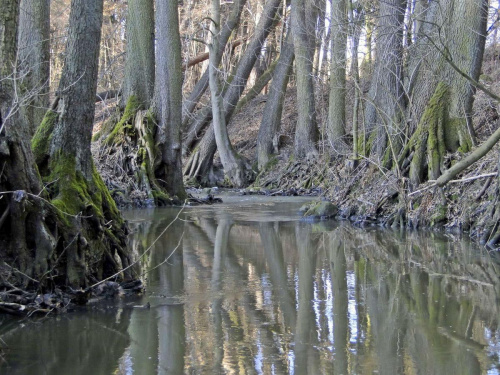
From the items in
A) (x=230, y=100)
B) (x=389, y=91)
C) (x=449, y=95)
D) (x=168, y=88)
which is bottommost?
(x=449, y=95)

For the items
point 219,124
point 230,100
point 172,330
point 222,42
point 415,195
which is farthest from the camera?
point 230,100

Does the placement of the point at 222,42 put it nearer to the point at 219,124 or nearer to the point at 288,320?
the point at 219,124

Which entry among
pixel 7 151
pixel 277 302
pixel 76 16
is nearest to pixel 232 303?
pixel 277 302

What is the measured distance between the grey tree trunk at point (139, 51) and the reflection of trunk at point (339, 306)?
10357mm

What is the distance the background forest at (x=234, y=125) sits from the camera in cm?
662

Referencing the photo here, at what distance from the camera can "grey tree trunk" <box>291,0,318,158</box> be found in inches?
968

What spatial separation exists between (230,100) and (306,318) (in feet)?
71.3

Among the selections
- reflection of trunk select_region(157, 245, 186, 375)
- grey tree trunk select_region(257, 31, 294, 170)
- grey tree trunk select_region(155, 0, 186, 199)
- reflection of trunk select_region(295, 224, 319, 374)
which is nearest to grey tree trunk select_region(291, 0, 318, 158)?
grey tree trunk select_region(257, 31, 294, 170)

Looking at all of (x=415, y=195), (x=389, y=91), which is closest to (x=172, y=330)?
(x=415, y=195)

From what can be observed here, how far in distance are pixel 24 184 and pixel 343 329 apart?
3.08 m

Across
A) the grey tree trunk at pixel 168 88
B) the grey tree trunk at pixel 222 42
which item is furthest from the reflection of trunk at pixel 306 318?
the grey tree trunk at pixel 222 42

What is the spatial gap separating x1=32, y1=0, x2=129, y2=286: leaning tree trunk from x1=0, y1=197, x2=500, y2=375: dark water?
1.76 feet

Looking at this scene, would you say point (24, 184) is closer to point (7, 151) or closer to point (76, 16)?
point (7, 151)

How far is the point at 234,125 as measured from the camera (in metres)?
34.9
